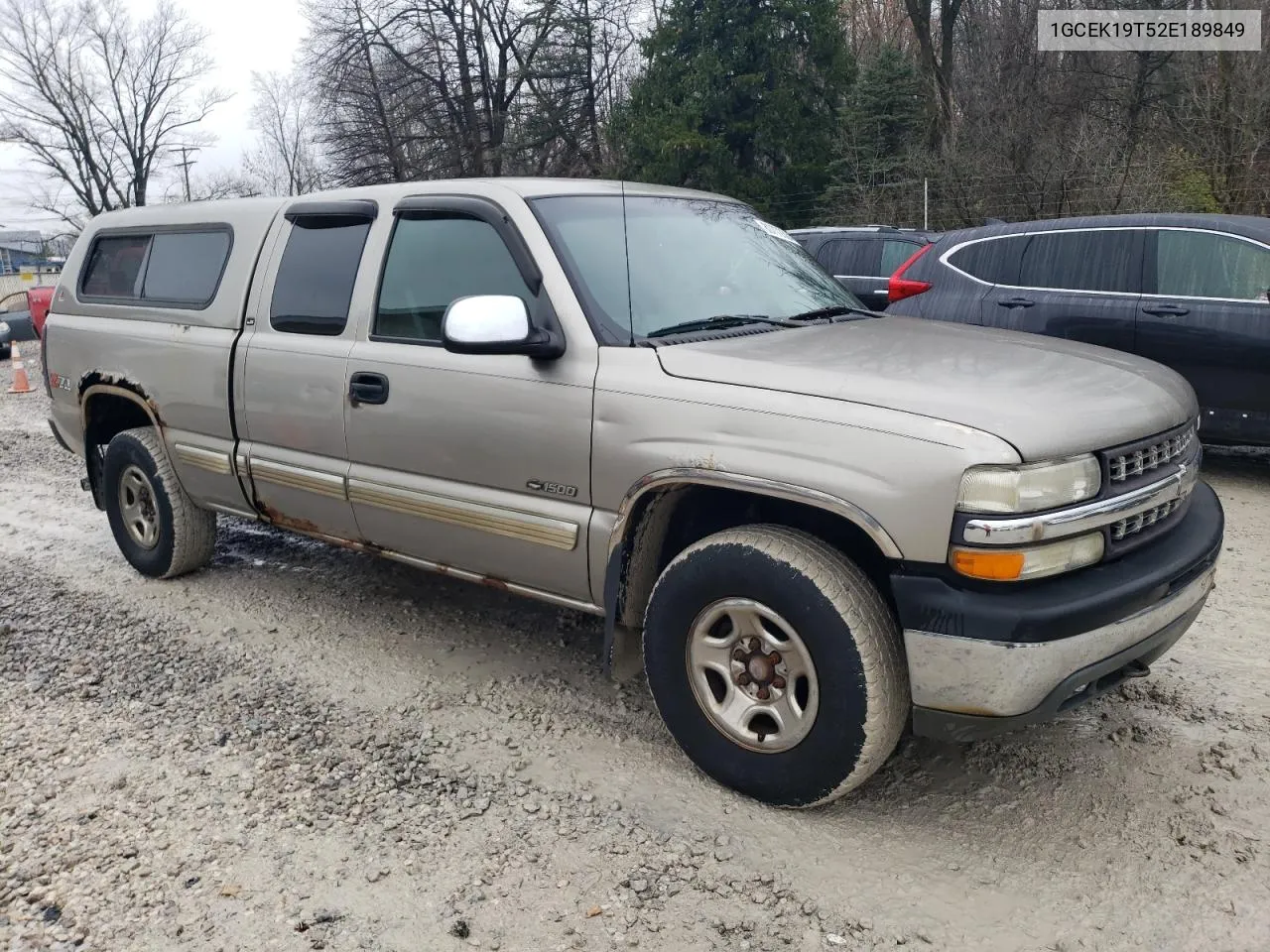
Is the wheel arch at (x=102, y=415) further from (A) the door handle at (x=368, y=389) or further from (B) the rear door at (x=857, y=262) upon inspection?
(B) the rear door at (x=857, y=262)

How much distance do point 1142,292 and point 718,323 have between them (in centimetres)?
441

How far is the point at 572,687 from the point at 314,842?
1251 millimetres

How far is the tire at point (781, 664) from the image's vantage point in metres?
2.72

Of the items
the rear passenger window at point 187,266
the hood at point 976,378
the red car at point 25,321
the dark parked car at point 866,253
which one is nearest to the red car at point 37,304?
the red car at point 25,321

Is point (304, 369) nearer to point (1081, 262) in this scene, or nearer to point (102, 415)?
point (102, 415)

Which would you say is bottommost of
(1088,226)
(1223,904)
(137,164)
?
(1223,904)

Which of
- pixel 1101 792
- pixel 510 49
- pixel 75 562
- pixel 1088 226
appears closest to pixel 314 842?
pixel 1101 792

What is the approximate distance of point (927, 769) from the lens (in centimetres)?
328

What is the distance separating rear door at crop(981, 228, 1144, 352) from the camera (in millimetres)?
6613

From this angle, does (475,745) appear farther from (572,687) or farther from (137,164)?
(137,164)

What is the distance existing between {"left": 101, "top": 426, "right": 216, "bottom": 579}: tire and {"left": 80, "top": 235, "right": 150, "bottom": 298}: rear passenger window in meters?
0.76

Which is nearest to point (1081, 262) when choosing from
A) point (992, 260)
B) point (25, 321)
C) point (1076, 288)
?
point (1076, 288)

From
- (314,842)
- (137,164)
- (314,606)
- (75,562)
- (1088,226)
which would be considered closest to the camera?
(314,842)

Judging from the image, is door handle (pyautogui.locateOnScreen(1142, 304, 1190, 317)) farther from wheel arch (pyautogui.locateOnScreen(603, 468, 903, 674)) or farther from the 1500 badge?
the 1500 badge
